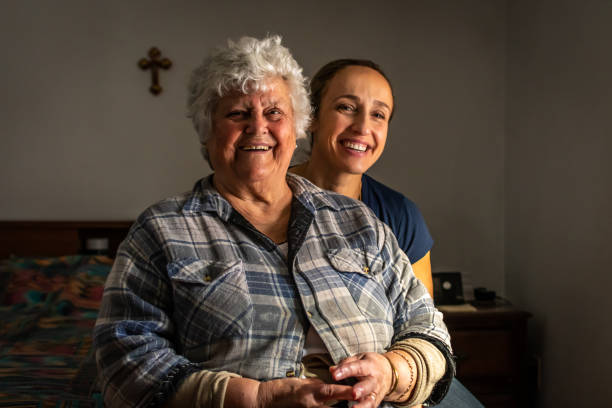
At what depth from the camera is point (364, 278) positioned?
121cm

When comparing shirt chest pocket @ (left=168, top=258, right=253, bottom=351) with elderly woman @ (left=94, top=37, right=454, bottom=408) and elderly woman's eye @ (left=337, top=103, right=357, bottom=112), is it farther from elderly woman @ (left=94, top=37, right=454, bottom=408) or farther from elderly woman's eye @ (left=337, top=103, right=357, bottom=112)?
elderly woman's eye @ (left=337, top=103, right=357, bottom=112)

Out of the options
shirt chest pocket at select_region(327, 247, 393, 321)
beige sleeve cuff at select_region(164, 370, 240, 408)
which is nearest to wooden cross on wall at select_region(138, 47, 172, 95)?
shirt chest pocket at select_region(327, 247, 393, 321)

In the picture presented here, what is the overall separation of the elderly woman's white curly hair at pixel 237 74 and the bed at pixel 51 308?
863mm

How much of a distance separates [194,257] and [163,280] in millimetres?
78

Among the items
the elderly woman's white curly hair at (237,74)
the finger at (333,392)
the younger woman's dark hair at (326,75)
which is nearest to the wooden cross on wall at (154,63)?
the younger woman's dark hair at (326,75)

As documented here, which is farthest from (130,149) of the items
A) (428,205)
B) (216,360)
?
(216,360)

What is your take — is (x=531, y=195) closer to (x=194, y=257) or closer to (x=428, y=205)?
(x=428, y=205)

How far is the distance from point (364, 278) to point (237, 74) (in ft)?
1.81

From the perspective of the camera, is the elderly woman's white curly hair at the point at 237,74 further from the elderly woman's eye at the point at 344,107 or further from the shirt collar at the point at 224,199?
the elderly woman's eye at the point at 344,107

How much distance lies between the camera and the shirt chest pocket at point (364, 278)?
118cm

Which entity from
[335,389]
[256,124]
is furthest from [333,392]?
[256,124]

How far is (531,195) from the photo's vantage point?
285 centimetres

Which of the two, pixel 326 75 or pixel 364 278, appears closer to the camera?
pixel 364 278

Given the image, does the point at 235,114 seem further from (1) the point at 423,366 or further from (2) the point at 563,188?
(2) the point at 563,188
